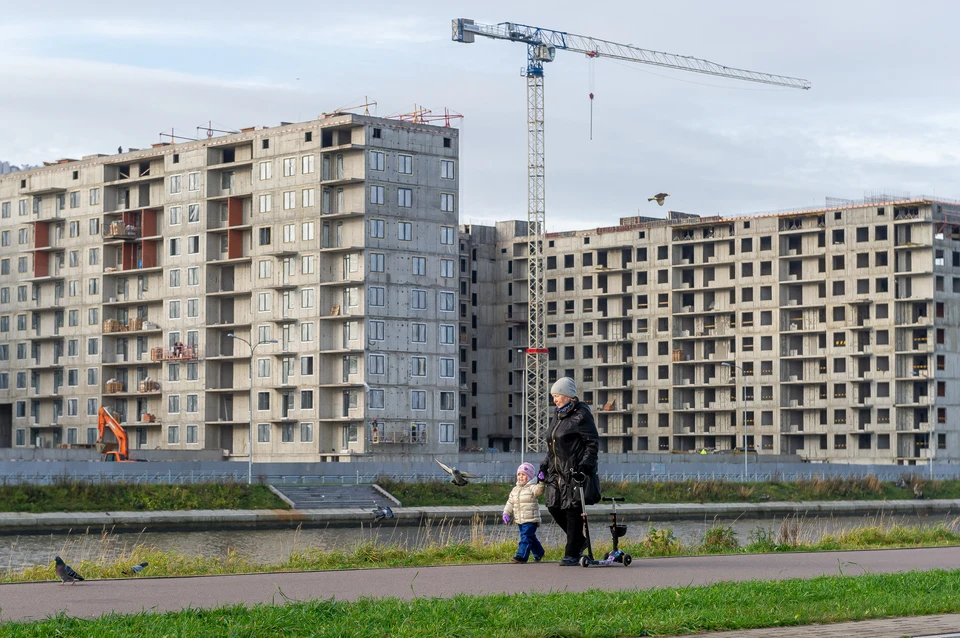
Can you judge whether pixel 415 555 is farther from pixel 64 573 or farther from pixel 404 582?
pixel 64 573

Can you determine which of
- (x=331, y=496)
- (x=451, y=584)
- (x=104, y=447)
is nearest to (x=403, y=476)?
(x=331, y=496)

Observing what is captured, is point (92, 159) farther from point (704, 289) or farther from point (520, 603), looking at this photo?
point (520, 603)

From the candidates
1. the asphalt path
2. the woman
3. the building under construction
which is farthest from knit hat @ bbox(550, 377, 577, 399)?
the building under construction

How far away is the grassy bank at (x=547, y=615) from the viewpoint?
40.8 ft

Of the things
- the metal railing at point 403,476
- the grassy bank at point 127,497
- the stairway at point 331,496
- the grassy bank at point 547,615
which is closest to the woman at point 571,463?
the grassy bank at point 547,615

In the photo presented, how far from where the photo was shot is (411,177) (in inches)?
3762

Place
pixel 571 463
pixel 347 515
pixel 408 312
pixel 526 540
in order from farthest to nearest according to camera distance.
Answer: pixel 408 312, pixel 347 515, pixel 526 540, pixel 571 463

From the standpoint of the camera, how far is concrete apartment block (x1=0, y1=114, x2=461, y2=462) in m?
94.4

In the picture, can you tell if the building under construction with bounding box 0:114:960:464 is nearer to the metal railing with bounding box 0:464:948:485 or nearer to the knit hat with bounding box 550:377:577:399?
the metal railing with bounding box 0:464:948:485

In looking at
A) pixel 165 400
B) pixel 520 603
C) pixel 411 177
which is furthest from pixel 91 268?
pixel 520 603

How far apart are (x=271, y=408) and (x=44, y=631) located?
281 feet

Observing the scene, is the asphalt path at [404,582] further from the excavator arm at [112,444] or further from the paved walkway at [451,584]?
the excavator arm at [112,444]

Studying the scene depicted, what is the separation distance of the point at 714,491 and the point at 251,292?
119 ft

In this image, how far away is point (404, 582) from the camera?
1722cm
